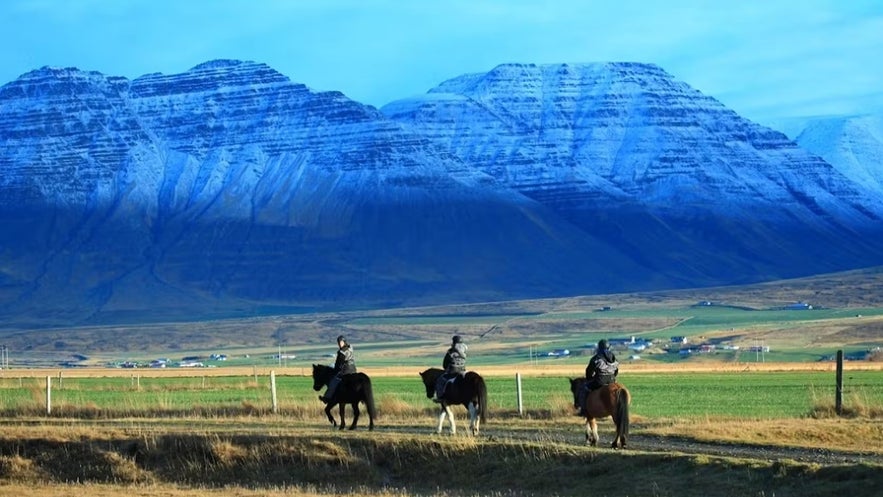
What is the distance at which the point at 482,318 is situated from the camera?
7687 inches

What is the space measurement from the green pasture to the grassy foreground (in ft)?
28.7

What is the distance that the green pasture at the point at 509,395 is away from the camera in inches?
1786

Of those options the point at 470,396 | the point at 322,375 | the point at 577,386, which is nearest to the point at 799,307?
the point at 322,375

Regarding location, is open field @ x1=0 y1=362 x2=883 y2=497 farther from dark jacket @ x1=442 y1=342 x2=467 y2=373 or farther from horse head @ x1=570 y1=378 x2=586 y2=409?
dark jacket @ x1=442 y1=342 x2=467 y2=373

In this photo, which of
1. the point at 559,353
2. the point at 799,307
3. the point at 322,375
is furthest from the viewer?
the point at 799,307

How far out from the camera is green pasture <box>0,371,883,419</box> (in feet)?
149

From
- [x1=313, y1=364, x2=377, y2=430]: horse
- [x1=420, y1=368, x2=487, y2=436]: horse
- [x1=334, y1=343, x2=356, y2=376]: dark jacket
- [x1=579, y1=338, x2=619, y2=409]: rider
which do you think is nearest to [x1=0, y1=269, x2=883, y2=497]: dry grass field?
[x1=420, y1=368, x2=487, y2=436]: horse

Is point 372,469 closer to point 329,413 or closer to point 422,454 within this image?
point 422,454

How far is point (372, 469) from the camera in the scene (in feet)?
108

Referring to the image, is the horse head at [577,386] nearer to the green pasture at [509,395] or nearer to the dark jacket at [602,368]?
the dark jacket at [602,368]

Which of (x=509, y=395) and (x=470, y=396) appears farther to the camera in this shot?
(x=509, y=395)

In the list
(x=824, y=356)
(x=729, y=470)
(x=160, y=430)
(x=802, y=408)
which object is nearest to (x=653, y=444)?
(x=729, y=470)

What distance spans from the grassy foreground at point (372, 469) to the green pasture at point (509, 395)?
876 cm

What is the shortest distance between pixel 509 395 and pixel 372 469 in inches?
942
